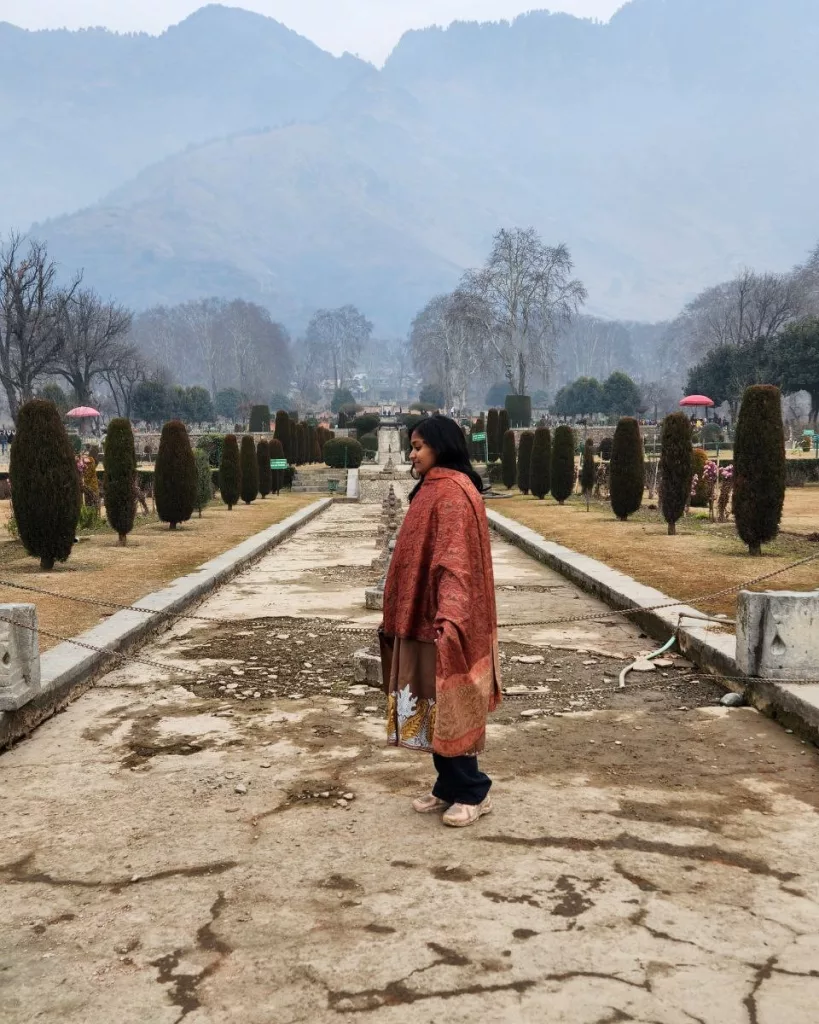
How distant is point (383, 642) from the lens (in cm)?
391

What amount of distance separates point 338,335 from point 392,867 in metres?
150

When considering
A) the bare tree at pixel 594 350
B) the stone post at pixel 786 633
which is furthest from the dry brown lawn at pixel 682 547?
the bare tree at pixel 594 350

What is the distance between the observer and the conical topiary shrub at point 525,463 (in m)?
25.8

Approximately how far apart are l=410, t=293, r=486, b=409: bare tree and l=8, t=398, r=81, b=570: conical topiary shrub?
2056 inches

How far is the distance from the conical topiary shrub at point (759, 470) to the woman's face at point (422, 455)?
8.90 metres

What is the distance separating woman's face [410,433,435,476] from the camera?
151 inches

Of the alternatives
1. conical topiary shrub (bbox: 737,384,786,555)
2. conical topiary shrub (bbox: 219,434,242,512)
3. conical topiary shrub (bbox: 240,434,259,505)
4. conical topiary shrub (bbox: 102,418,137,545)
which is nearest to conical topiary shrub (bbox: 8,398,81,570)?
conical topiary shrub (bbox: 102,418,137,545)

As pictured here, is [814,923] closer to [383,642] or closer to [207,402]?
[383,642]

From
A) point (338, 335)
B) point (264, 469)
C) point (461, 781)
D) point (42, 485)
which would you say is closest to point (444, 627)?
point (461, 781)

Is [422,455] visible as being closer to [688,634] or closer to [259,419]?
[688,634]

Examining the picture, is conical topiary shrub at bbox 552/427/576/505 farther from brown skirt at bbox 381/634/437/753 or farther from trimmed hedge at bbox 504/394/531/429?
trimmed hedge at bbox 504/394/531/429

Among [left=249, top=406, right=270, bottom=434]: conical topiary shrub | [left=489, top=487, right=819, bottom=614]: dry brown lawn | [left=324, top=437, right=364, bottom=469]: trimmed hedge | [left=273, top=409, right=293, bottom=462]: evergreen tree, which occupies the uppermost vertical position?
[left=249, top=406, right=270, bottom=434]: conical topiary shrub

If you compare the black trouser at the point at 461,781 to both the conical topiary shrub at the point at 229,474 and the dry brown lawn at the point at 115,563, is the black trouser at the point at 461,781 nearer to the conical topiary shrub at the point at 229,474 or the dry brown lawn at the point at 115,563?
the dry brown lawn at the point at 115,563

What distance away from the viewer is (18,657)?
16.1 feet
